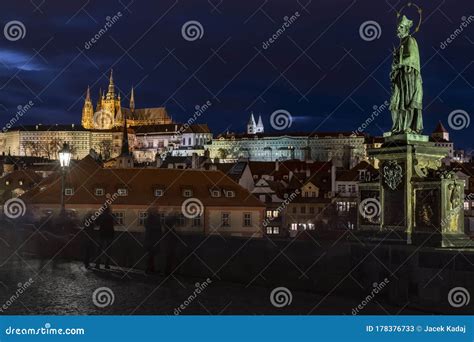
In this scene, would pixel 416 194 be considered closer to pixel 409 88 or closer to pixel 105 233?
pixel 409 88

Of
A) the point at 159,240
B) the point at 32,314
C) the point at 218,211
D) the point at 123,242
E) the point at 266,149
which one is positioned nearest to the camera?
the point at 32,314

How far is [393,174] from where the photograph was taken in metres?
11.7

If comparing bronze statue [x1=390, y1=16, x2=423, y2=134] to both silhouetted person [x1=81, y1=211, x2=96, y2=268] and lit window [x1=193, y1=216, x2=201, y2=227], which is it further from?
lit window [x1=193, y1=216, x2=201, y2=227]

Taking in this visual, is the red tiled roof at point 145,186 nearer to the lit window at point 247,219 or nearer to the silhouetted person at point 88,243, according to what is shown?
the lit window at point 247,219

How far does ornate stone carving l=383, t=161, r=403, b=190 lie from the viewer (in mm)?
11586

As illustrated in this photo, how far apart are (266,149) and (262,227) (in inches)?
5634

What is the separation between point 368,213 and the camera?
12.3m

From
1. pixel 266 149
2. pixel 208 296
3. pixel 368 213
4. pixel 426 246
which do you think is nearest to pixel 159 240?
pixel 208 296

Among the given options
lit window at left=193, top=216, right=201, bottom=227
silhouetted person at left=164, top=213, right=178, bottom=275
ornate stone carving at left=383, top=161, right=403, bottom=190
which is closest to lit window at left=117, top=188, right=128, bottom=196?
lit window at left=193, top=216, right=201, bottom=227

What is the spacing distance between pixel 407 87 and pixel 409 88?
4 cm

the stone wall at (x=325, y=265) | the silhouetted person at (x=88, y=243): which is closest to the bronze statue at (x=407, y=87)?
the stone wall at (x=325, y=265)

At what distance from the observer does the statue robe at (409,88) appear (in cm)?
1168

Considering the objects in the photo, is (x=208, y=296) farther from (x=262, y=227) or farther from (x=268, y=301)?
(x=262, y=227)

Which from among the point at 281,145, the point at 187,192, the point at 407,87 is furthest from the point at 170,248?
the point at 281,145
